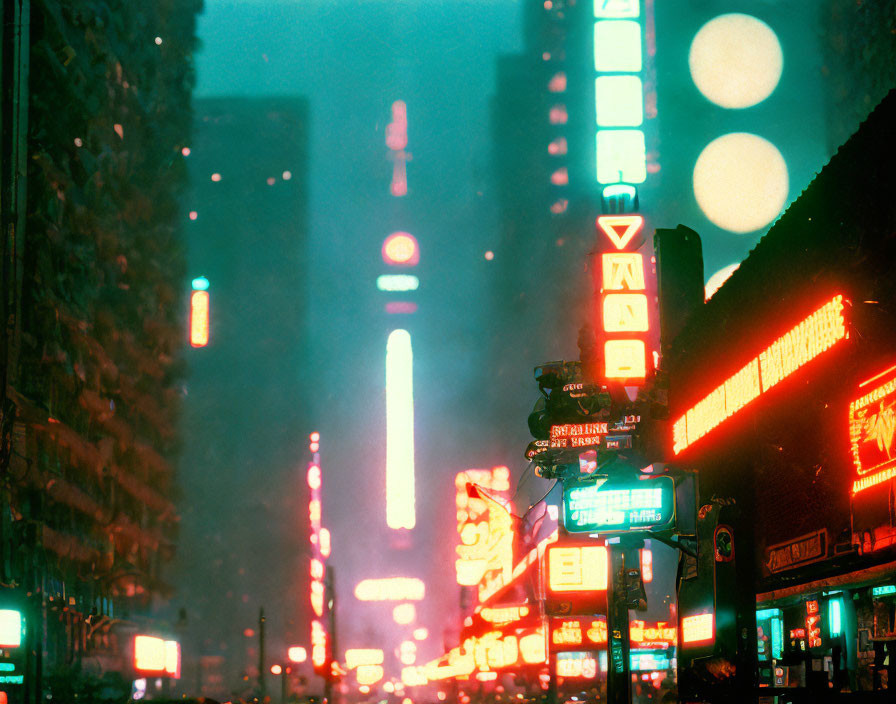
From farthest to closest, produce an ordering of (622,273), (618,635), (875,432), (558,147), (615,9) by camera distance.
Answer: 1. (558,147)
2. (615,9)
3. (618,635)
4. (622,273)
5. (875,432)

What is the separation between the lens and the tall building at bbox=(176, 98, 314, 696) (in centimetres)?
10000

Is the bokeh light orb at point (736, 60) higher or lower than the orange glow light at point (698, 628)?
higher

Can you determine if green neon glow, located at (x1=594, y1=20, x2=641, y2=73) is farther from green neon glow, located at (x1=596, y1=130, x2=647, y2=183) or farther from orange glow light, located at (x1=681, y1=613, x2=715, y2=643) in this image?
orange glow light, located at (x1=681, y1=613, x2=715, y2=643)

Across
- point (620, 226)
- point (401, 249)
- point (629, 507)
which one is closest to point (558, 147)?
point (401, 249)

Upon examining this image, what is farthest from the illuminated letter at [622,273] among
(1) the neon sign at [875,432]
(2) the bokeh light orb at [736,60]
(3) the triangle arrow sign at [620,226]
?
(2) the bokeh light orb at [736,60]

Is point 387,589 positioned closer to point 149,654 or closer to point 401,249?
point 401,249

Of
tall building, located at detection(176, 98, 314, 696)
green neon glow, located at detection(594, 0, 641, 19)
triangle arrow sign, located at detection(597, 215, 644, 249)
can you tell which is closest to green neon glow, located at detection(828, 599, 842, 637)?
triangle arrow sign, located at detection(597, 215, 644, 249)

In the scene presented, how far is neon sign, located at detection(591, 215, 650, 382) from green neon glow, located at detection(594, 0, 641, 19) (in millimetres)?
27052

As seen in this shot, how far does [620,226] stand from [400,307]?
14662 centimetres

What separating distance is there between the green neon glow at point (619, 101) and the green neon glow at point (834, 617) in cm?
2910

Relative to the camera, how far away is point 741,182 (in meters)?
61.1

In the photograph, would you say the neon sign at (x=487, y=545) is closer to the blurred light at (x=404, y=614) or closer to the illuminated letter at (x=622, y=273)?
the illuminated letter at (x=622, y=273)

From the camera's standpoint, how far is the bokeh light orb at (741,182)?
5769cm

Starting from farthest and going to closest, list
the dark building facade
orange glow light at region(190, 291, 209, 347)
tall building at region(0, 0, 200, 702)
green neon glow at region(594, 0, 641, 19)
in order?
Result: orange glow light at region(190, 291, 209, 347), green neon glow at region(594, 0, 641, 19), tall building at region(0, 0, 200, 702), the dark building facade
